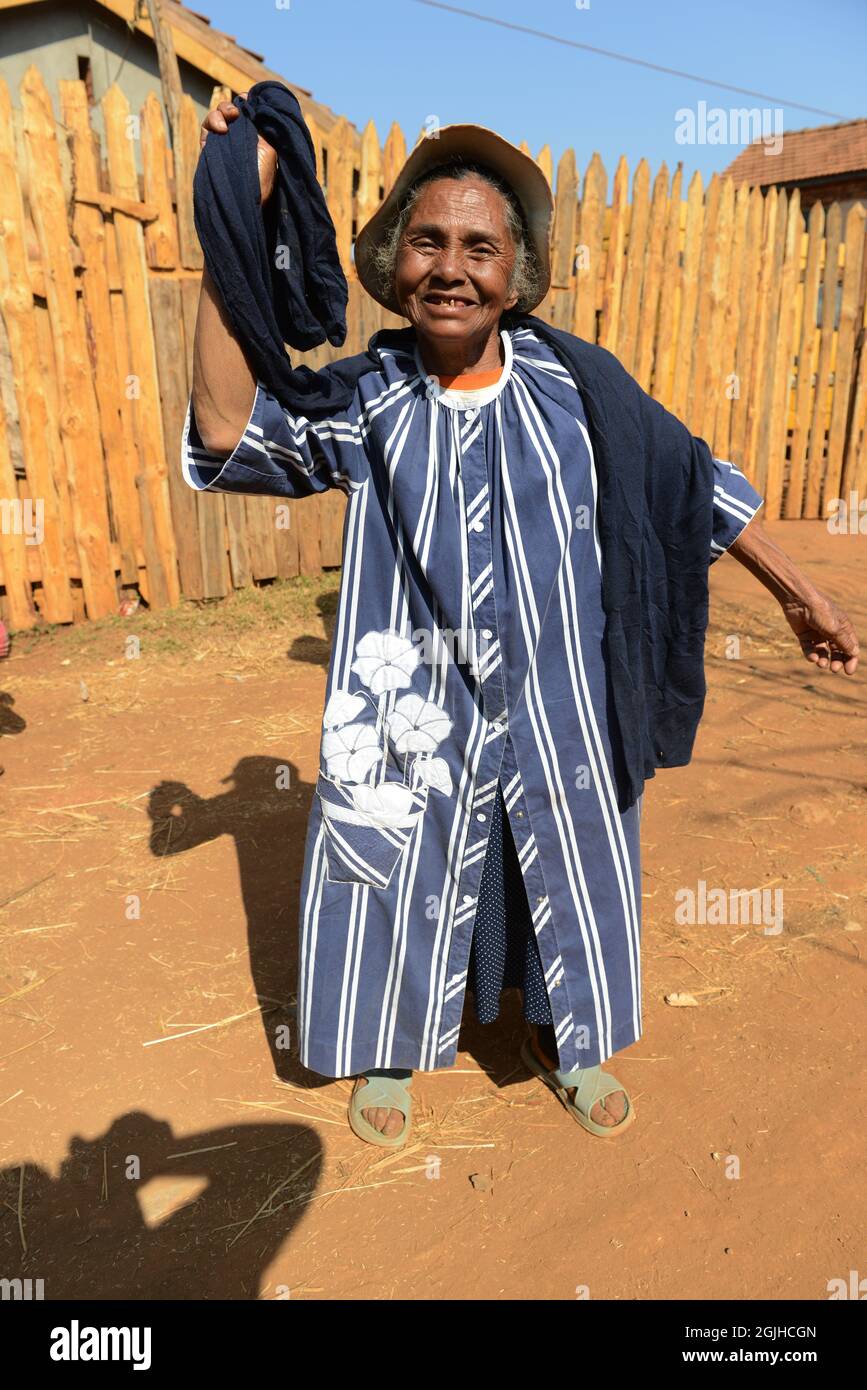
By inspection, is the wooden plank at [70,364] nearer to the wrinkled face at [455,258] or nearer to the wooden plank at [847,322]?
the wrinkled face at [455,258]

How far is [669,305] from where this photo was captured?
24.7 feet

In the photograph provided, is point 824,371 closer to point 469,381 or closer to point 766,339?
point 766,339

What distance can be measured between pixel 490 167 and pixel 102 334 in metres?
4.41

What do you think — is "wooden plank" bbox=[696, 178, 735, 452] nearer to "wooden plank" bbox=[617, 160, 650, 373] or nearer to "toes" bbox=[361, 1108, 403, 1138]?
"wooden plank" bbox=[617, 160, 650, 373]

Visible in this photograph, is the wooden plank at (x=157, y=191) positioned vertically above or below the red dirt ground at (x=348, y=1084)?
above

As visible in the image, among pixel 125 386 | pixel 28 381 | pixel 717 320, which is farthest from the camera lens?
pixel 717 320

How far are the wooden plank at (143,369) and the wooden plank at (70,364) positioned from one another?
0.26 m

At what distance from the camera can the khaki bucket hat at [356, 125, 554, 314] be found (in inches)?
76.0

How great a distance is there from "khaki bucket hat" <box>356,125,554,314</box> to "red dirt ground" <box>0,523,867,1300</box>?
1.96 meters

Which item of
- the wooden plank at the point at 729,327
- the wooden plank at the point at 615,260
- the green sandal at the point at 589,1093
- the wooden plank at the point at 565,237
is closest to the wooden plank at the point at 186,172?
the wooden plank at the point at 565,237

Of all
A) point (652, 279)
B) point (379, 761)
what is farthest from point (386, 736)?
point (652, 279)

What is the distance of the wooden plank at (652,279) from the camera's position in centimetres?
722

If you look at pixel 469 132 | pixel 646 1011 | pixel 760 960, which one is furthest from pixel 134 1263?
pixel 469 132

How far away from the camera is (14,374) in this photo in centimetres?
561
